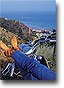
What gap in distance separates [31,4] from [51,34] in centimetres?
18

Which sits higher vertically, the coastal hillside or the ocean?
the ocean

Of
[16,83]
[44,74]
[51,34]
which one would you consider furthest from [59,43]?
[16,83]

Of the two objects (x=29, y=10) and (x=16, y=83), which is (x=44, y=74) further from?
(x=29, y=10)

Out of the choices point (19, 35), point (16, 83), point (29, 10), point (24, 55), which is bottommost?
point (16, 83)

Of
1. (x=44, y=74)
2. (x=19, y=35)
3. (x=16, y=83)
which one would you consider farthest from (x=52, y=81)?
(x=19, y=35)

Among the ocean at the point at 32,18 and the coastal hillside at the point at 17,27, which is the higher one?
the ocean at the point at 32,18

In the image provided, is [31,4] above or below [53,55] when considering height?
above

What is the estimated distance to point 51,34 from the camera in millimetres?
1106

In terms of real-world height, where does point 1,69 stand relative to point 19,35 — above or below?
below

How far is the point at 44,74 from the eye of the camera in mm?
1099

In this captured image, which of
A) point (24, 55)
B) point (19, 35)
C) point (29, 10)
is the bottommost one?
point (24, 55)

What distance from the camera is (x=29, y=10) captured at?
1112 mm

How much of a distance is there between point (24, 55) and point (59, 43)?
190 millimetres

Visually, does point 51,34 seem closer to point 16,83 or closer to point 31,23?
point 31,23
